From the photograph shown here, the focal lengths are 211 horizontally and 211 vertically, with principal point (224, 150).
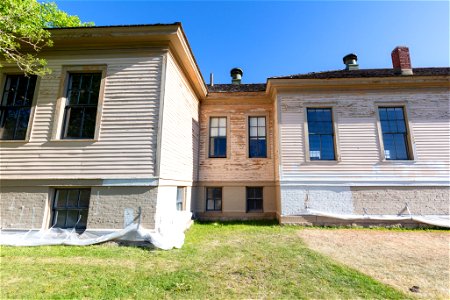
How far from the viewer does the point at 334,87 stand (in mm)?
8992

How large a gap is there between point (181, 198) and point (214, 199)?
227cm

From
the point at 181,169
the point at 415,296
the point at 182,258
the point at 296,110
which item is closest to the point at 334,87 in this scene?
the point at 296,110

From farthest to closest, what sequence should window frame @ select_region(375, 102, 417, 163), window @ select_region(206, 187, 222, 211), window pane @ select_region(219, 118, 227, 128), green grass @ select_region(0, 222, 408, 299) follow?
window pane @ select_region(219, 118, 227, 128)
window @ select_region(206, 187, 222, 211)
window frame @ select_region(375, 102, 417, 163)
green grass @ select_region(0, 222, 408, 299)

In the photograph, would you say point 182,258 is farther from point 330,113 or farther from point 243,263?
point 330,113

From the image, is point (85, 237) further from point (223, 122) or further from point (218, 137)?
point (223, 122)

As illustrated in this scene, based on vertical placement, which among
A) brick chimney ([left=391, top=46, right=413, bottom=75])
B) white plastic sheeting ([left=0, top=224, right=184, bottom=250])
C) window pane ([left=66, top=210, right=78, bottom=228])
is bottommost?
white plastic sheeting ([left=0, top=224, right=184, bottom=250])

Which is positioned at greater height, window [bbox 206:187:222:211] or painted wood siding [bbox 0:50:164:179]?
painted wood siding [bbox 0:50:164:179]

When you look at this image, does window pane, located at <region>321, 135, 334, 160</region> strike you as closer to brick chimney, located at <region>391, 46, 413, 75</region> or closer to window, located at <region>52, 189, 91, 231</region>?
brick chimney, located at <region>391, 46, 413, 75</region>

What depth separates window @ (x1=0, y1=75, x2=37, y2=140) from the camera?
638 cm

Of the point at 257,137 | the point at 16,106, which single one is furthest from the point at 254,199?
the point at 16,106

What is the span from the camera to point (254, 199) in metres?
9.73

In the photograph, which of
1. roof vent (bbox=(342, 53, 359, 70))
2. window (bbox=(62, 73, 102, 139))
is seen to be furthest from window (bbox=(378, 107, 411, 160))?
window (bbox=(62, 73, 102, 139))

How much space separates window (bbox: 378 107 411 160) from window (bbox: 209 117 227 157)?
6746 millimetres

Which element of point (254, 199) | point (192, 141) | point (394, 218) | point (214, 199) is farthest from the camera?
point (214, 199)
